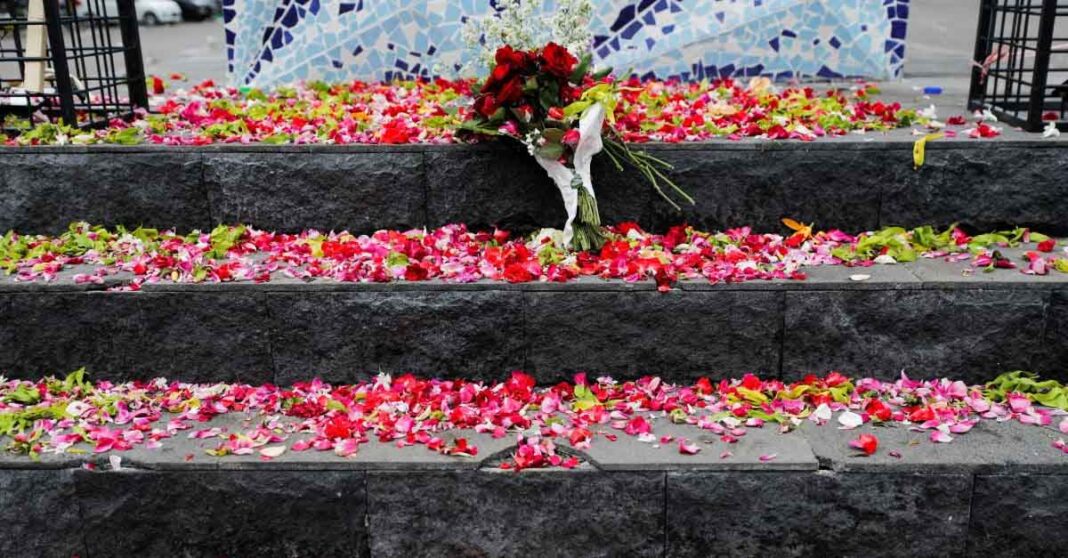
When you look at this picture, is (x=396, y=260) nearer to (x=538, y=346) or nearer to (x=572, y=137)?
(x=538, y=346)

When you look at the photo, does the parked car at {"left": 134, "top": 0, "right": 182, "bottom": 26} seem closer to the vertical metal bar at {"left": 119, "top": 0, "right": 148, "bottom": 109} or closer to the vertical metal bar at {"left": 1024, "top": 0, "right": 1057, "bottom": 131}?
the vertical metal bar at {"left": 119, "top": 0, "right": 148, "bottom": 109}

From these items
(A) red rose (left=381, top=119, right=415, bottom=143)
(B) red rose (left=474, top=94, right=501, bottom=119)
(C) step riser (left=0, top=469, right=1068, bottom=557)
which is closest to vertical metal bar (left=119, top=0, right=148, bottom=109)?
(A) red rose (left=381, top=119, right=415, bottom=143)

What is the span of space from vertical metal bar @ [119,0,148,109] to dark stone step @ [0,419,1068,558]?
2.76 meters

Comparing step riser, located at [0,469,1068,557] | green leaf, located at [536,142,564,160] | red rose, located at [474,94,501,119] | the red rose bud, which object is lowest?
step riser, located at [0,469,1068,557]

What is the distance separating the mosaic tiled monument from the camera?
252 inches

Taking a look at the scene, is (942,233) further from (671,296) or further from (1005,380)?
(671,296)

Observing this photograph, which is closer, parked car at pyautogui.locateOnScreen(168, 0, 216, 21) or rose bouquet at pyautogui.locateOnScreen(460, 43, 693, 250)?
rose bouquet at pyautogui.locateOnScreen(460, 43, 693, 250)

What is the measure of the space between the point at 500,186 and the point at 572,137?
1.80 feet

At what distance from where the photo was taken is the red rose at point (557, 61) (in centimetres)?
375

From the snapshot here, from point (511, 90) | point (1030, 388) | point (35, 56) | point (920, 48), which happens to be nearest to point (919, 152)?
point (1030, 388)

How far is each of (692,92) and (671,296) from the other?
7.85 ft

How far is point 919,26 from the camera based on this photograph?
41.9 ft

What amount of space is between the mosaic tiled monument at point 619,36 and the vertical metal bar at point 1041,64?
2271mm

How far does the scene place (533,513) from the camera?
3.10 m
